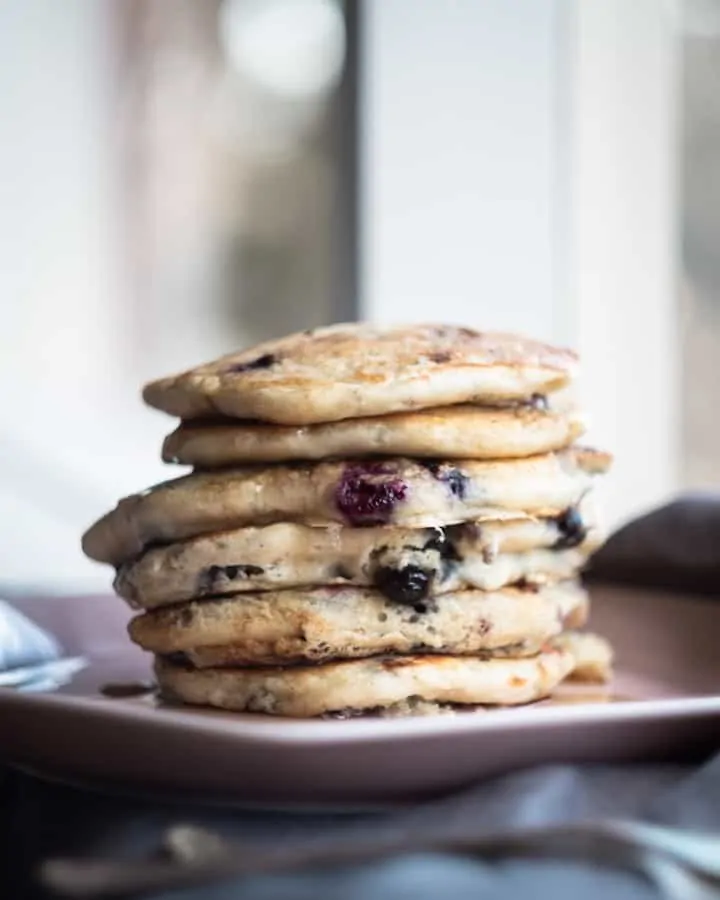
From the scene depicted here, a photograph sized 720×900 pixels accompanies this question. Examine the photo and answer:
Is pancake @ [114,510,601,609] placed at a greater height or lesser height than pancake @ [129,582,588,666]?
greater

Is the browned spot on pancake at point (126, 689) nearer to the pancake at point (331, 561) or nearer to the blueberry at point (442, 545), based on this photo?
the pancake at point (331, 561)

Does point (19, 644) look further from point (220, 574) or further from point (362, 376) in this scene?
point (362, 376)

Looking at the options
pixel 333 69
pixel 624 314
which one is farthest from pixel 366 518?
pixel 624 314

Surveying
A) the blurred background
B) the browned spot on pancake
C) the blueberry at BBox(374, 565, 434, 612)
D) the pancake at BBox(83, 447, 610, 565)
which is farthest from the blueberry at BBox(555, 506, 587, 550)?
the blurred background

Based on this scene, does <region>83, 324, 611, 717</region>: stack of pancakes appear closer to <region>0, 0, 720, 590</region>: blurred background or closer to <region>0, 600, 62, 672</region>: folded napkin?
<region>0, 600, 62, 672</region>: folded napkin

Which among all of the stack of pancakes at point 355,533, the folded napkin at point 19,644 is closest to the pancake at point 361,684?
the stack of pancakes at point 355,533

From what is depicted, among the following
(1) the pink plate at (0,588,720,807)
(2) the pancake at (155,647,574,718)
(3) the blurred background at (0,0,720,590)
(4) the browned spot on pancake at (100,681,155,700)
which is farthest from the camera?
(3) the blurred background at (0,0,720,590)
